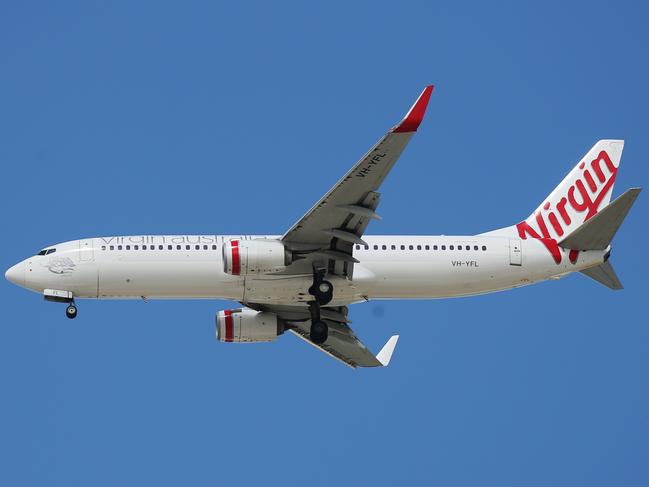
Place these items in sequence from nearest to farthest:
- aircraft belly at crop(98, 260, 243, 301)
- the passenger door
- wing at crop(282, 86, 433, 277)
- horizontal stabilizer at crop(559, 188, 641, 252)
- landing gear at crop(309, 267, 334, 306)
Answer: wing at crop(282, 86, 433, 277)
horizontal stabilizer at crop(559, 188, 641, 252)
aircraft belly at crop(98, 260, 243, 301)
landing gear at crop(309, 267, 334, 306)
the passenger door

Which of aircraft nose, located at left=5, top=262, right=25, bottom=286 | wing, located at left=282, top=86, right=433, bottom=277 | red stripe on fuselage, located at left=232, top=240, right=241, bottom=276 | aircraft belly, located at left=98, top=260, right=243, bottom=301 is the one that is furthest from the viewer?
aircraft nose, located at left=5, top=262, right=25, bottom=286

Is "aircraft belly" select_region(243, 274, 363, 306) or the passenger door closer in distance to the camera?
"aircraft belly" select_region(243, 274, 363, 306)

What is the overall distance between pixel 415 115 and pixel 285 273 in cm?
1197

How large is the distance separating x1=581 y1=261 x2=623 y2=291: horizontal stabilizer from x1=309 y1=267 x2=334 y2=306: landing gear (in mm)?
12016

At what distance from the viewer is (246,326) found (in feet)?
218

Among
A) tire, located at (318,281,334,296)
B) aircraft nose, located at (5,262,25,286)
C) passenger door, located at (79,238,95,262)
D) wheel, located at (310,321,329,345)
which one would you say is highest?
passenger door, located at (79,238,95,262)

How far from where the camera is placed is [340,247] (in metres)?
61.3

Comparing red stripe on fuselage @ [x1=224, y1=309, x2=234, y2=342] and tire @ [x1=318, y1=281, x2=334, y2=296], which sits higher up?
tire @ [x1=318, y1=281, x2=334, y2=296]

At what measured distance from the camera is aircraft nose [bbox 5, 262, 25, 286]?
6281 cm

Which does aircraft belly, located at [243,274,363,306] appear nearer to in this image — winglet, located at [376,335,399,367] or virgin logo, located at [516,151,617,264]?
winglet, located at [376,335,399,367]

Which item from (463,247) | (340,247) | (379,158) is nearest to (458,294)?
(463,247)

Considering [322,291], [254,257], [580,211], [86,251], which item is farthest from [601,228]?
[86,251]

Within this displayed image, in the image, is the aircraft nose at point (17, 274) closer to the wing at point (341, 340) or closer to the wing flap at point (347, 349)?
the wing at point (341, 340)

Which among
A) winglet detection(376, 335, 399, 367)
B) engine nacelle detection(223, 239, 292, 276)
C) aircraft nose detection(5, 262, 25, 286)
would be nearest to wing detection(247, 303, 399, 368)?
winglet detection(376, 335, 399, 367)
